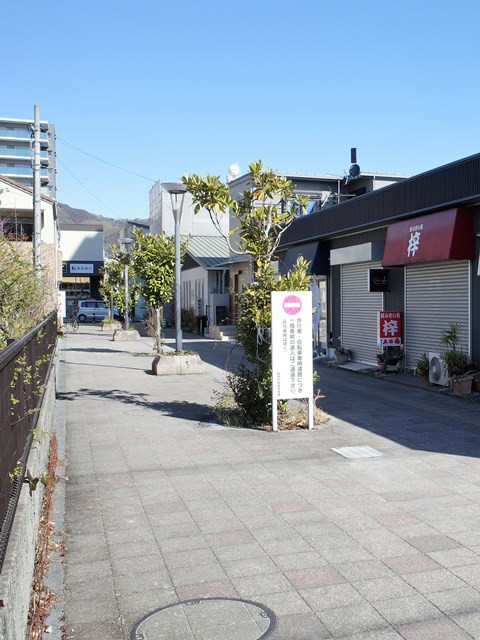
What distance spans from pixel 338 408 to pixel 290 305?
121 inches

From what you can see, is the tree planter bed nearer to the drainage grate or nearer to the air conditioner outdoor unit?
the air conditioner outdoor unit

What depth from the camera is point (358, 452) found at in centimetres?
878

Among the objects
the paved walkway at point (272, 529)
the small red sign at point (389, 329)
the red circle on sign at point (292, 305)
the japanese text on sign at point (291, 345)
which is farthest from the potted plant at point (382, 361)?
the red circle on sign at point (292, 305)

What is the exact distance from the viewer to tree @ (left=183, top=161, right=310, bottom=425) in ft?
34.0

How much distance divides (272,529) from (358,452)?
10.1 ft

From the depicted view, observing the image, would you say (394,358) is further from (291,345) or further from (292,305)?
(292,305)

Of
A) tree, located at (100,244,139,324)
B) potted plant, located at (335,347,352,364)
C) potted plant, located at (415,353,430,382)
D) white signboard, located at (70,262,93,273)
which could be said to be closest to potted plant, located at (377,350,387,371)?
potted plant, located at (415,353,430,382)

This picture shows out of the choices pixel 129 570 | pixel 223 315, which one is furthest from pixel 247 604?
pixel 223 315

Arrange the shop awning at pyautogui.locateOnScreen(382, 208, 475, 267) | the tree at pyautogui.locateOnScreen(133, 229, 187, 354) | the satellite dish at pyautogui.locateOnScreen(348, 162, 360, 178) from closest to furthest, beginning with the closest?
the shop awning at pyautogui.locateOnScreen(382, 208, 475, 267)
the tree at pyautogui.locateOnScreen(133, 229, 187, 354)
the satellite dish at pyautogui.locateOnScreen(348, 162, 360, 178)

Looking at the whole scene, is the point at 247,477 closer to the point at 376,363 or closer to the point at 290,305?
the point at 290,305

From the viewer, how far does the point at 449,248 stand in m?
13.8

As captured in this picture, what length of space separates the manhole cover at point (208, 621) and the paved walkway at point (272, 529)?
0.04 feet

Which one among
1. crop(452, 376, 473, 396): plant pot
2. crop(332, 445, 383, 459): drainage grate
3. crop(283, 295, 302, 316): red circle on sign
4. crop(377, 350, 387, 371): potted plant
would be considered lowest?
crop(332, 445, 383, 459): drainage grate

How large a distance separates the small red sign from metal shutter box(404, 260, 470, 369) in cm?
21
